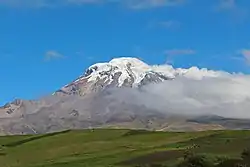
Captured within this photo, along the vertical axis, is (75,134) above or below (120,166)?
above

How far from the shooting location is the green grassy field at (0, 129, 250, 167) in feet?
255

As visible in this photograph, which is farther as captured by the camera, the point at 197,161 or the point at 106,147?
the point at 106,147

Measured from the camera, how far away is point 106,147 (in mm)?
108250

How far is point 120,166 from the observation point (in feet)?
225

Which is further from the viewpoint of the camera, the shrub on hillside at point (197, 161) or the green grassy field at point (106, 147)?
the green grassy field at point (106, 147)

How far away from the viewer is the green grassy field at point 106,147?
77.8 metres

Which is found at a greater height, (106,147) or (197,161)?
(106,147)

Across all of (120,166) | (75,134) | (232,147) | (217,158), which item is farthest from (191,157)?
(75,134)

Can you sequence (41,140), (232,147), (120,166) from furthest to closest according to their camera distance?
(41,140) < (232,147) < (120,166)

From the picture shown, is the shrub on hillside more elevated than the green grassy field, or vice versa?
the green grassy field

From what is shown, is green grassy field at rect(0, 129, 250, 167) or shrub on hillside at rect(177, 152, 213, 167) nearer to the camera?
shrub on hillside at rect(177, 152, 213, 167)

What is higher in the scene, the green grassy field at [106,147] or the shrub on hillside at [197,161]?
the green grassy field at [106,147]

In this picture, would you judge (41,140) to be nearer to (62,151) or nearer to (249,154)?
(62,151)

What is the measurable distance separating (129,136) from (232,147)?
57.8 metres
